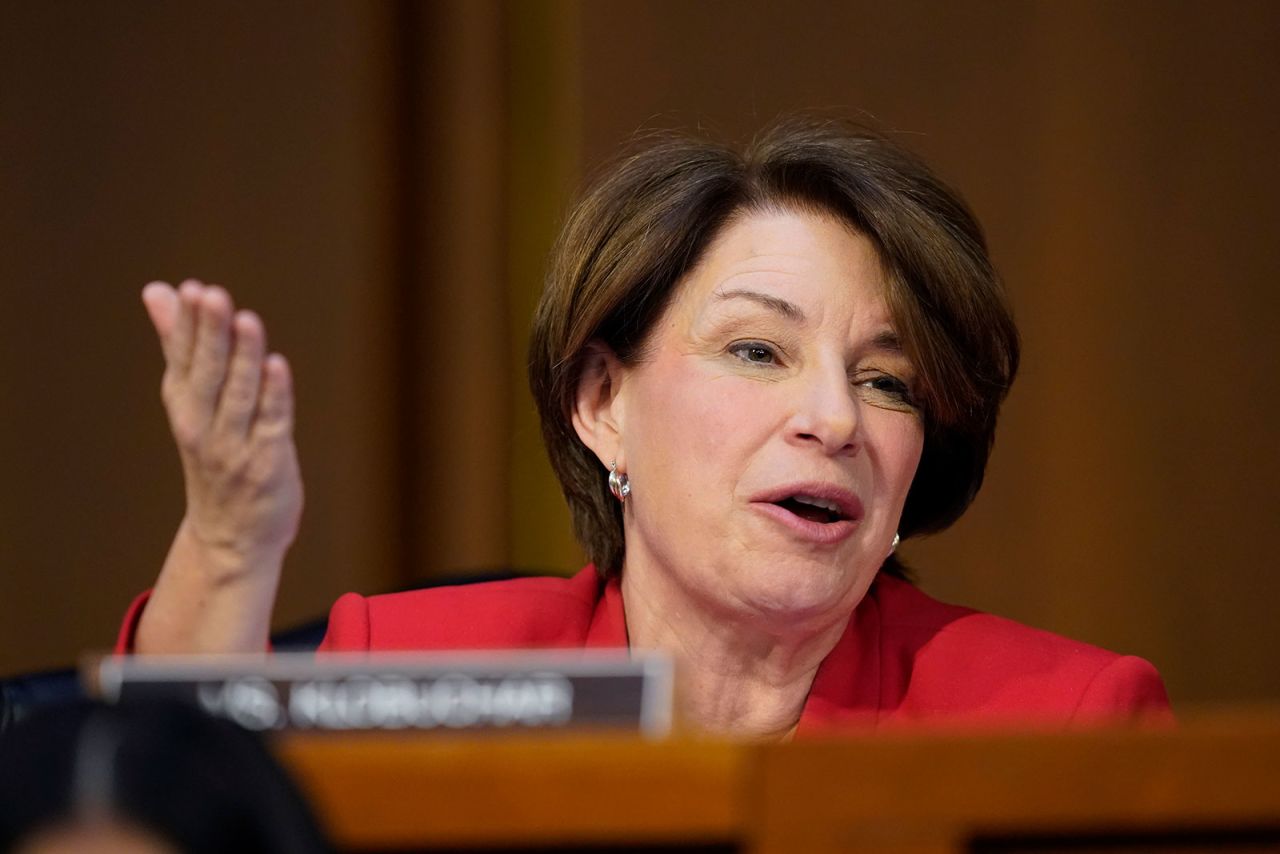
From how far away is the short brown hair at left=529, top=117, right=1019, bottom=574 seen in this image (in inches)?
68.2

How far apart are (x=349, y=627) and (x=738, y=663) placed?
0.44m

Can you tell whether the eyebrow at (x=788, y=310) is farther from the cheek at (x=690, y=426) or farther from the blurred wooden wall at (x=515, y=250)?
the blurred wooden wall at (x=515, y=250)

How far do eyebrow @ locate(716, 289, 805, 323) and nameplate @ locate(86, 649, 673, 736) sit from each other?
85 cm

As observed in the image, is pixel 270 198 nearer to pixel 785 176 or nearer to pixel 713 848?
pixel 785 176

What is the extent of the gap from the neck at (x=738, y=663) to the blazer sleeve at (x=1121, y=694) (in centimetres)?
29

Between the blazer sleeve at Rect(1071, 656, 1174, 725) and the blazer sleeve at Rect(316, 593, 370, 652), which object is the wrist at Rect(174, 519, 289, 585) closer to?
the blazer sleeve at Rect(316, 593, 370, 652)

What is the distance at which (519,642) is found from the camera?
1.75 m

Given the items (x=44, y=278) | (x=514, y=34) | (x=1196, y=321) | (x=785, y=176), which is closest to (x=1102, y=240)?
(x=1196, y=321)

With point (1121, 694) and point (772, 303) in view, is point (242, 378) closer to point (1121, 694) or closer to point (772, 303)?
point (772, 303)

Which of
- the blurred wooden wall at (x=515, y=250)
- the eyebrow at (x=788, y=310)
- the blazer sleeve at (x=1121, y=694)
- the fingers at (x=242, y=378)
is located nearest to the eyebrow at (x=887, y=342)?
the eyebrow at (x=788, y=310)

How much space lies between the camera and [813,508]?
1.83 meters

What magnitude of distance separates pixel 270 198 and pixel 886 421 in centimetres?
175

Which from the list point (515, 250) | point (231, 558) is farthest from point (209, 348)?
point (515, 250)

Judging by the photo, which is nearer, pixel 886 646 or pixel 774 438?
pixel 774 438
